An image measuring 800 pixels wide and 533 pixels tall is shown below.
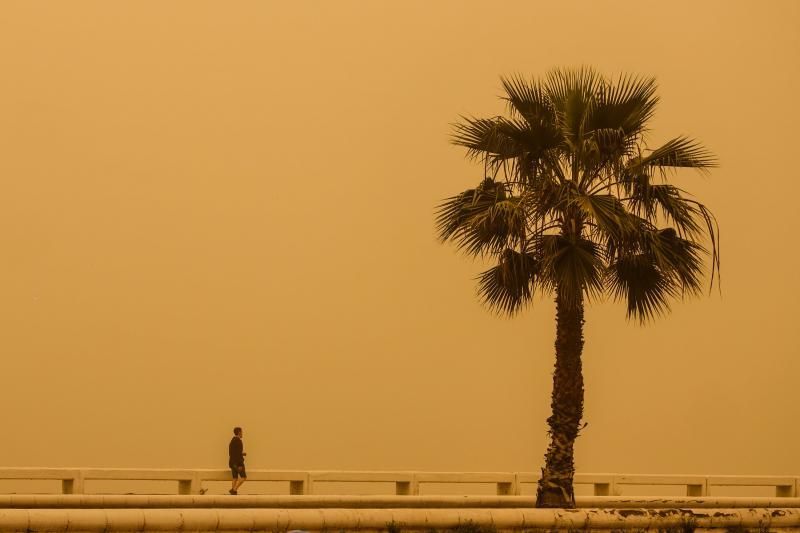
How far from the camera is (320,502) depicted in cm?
1936

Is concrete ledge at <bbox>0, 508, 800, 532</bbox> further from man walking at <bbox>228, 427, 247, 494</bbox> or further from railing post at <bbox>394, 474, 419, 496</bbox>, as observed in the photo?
man walking at <bbox>228, 427, 247, 494</bbox>

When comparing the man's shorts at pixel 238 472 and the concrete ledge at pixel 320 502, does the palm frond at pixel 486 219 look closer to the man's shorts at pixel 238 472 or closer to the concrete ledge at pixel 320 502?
the concrete ledge at pixel 320 502

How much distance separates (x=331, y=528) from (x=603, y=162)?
21.3ft

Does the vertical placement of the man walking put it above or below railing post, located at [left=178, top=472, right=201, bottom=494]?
above

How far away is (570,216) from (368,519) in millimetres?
5447

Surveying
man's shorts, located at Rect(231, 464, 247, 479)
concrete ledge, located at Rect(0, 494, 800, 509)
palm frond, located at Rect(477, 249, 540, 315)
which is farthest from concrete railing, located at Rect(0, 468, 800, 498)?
palm frond, located at Rect(477, 249, 540, 315)

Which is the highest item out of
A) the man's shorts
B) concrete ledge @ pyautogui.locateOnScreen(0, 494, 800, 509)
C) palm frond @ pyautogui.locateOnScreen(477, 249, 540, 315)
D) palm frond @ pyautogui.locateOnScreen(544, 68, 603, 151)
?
palm frond @ pyautogui.locateOnScreen(544, 68, 603, 151)

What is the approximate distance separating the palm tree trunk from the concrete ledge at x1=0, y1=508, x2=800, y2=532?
193cm

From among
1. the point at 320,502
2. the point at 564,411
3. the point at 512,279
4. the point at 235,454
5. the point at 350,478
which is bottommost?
the point at 320,502

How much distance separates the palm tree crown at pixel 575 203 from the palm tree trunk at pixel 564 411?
453mm

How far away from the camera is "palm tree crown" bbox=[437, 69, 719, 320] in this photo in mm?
16719

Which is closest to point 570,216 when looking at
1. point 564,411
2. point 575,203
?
point 575,203

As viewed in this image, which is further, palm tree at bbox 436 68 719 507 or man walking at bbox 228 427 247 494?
man walking at bbox 228 427 247 494

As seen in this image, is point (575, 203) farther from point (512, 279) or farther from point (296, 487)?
point (296, 487)
